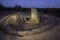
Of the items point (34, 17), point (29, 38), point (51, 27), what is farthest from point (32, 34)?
point (34, 17)

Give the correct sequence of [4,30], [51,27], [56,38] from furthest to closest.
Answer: [51,27] < [4,30] < [56,38]

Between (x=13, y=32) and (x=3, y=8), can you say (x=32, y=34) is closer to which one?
(x=13, y=32)

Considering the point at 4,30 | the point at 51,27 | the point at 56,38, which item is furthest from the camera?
the point at 51,27

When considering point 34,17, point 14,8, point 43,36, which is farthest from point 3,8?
point 43,36

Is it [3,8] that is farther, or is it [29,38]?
[3,8]

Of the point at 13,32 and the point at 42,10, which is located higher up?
the point at 42,10

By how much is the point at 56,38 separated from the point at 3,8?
259 inches

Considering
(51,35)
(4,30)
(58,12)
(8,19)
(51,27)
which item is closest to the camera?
(51,35)

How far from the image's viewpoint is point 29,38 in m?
4.99

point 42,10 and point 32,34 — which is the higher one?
point 42,10

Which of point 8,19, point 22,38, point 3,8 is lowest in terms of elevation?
point 22,38

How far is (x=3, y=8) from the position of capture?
398 inches

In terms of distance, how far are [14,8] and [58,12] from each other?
3.94 meters

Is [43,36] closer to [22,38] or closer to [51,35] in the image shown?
[51,35]
